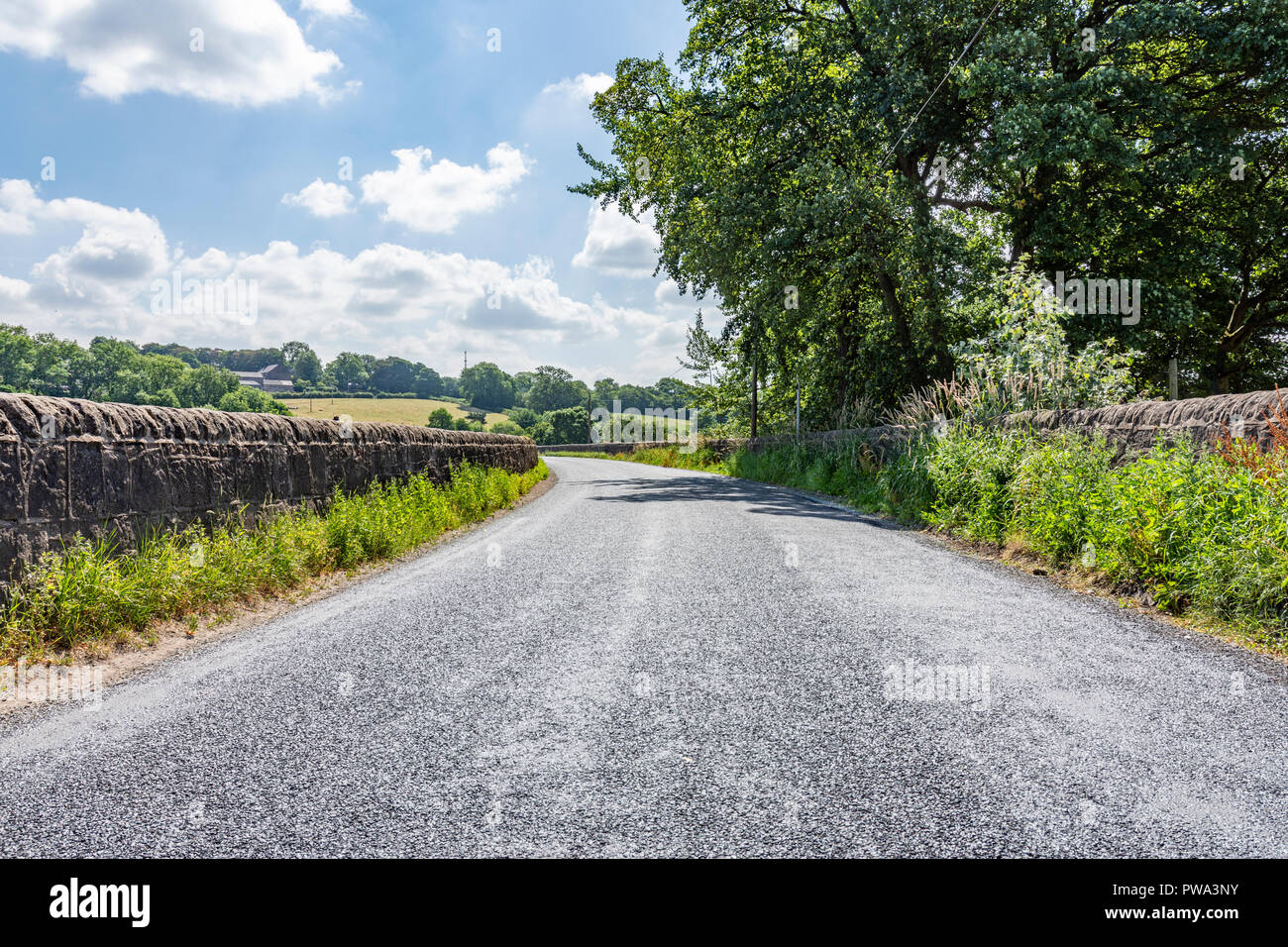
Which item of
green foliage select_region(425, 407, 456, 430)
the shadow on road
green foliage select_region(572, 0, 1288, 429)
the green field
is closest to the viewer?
the shadow on road

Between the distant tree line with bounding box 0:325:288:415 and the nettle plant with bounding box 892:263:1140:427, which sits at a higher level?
the distant tree line with bounding box 0:325:288:415

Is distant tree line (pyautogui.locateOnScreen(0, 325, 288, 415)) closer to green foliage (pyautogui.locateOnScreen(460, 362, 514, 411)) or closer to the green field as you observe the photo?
the green field

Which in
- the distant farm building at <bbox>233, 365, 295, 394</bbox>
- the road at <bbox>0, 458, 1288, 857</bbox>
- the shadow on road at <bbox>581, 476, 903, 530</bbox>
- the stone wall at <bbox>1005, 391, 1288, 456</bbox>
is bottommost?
the road at <bbox>0, 458, 1288, 857</bbox>

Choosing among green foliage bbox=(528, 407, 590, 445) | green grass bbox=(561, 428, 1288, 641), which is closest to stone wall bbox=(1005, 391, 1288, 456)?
green grass bbox=(561, 428, 1288, 641)

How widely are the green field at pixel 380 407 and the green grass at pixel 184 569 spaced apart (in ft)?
205

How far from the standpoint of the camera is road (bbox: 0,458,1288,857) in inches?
87.0

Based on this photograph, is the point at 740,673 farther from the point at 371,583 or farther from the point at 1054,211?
the point at 1054,211

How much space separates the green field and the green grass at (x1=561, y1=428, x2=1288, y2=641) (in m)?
63.8

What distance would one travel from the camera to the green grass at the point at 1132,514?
4484 millimetres

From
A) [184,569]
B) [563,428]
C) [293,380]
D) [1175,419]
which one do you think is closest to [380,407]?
[563,428]

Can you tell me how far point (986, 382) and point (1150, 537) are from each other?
5564mm

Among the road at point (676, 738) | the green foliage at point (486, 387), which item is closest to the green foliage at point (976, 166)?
the road at point (676, 738)

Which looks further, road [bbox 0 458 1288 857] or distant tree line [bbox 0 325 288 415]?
distant tree line [bbox 0 325 288 415]
